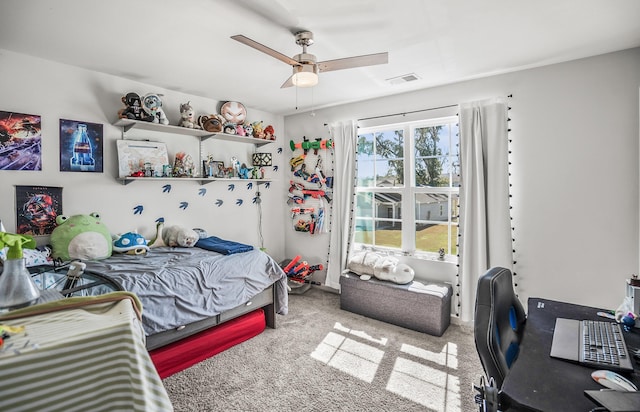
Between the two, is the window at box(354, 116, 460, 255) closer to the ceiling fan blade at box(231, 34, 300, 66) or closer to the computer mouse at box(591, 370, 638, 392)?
the ceiling fan blade at box(231, 34, 300, 66)

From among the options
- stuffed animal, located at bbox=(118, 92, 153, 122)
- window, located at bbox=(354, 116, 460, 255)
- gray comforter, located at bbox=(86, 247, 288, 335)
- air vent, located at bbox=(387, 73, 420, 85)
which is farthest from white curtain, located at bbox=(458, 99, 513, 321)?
stuffed animal, located at bbox=(118, 92, 153, 122)

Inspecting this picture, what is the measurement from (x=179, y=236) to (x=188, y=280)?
0.89 m

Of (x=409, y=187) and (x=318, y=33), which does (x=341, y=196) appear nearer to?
(x=409, y=187)

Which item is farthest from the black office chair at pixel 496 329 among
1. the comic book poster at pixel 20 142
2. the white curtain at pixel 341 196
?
the comic book poster at pixel 20 142

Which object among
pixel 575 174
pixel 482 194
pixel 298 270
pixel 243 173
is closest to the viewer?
pixel 575 174

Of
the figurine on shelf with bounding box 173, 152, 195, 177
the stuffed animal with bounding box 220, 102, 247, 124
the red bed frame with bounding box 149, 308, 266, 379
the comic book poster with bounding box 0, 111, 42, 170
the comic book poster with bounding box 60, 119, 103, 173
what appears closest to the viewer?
the red bed frame with bounding box 149, 308, 266, 379

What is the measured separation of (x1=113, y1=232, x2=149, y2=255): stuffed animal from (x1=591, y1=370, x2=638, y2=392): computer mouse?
3.01m

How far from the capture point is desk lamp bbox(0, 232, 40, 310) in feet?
3.09

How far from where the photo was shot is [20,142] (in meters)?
2.37

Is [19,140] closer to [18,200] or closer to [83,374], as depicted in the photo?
[18,200]

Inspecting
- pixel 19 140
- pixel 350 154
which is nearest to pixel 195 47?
pixel 19 140

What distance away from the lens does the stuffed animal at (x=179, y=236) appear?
3037mm

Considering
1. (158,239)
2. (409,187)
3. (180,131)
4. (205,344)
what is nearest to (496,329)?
(205,344)

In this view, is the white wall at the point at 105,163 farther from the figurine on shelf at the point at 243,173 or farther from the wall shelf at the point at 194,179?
the figurine on shelf at the point at 243,173
